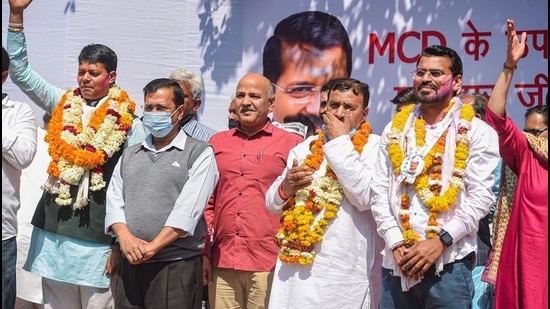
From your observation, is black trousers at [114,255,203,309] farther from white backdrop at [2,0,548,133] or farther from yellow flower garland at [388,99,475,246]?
white backdrop at [2,0,548,133]

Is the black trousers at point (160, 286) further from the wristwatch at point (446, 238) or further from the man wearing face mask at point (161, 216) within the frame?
the wristwatch at point (446, 238)

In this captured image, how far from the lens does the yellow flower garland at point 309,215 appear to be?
167 inches

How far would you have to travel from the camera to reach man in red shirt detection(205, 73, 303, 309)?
→ 15.4 ft

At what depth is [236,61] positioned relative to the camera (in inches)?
263

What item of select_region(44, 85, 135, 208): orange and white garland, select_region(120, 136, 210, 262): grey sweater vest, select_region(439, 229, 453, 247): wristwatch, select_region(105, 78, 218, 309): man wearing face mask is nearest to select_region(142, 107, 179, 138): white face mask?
select_region(105, 78, 218, 309): man wearing face mask

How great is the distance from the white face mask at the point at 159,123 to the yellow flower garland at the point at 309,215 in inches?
33.5

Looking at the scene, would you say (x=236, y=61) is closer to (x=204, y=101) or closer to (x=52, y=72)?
(x=204, y=101)

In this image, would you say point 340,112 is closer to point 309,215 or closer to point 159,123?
point 309,215

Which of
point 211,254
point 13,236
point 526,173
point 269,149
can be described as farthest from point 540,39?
point 13,236

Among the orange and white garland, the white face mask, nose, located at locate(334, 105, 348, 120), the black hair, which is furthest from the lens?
the black hair

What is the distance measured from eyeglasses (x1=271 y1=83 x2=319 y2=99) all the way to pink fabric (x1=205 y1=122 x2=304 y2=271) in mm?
1619

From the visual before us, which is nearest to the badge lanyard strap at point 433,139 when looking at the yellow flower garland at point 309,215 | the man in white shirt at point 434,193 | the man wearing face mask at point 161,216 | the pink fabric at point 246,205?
the man in white shirt at point 434,193

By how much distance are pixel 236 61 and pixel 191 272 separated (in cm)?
260

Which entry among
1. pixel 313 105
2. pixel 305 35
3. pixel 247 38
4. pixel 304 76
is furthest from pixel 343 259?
pixel 247 38
